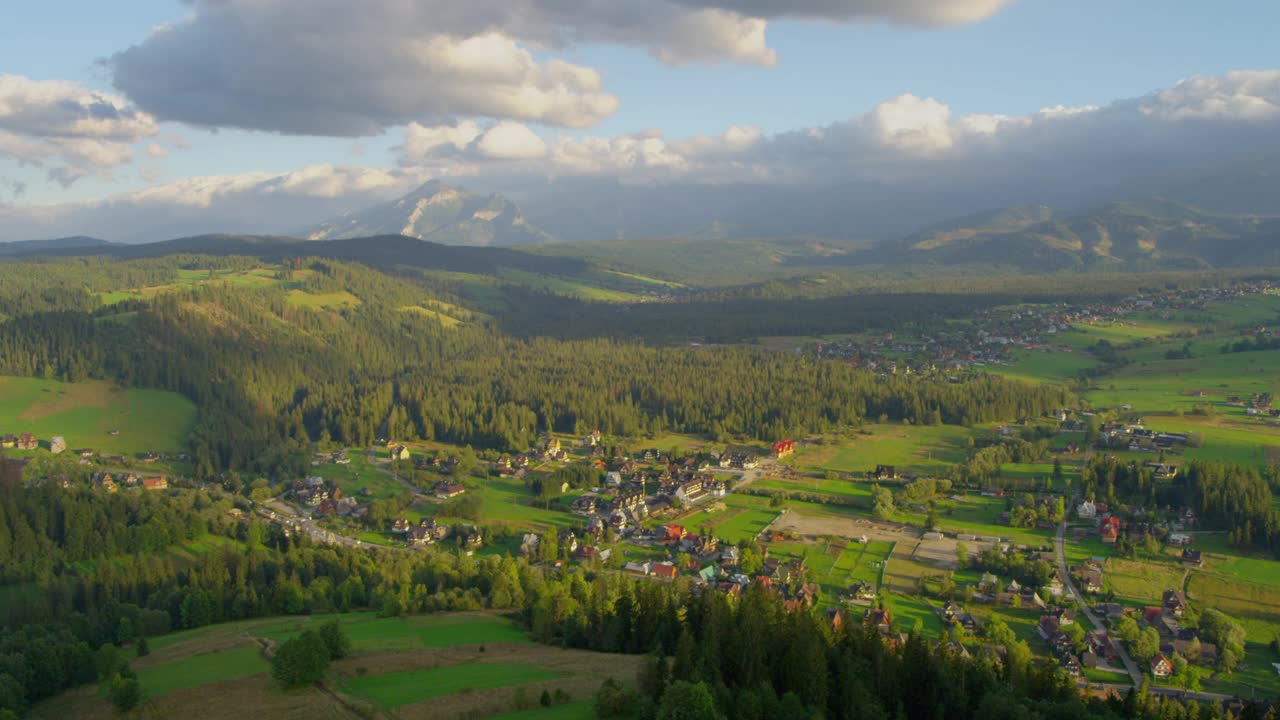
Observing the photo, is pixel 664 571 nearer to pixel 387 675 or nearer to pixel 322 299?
pixel 387 675

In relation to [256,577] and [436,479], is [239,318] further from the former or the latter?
[256,577]

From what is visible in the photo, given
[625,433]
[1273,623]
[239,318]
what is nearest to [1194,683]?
[1273,623]

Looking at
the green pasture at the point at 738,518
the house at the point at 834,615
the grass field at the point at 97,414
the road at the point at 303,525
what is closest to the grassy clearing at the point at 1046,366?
the green pasture at the point at 738,518

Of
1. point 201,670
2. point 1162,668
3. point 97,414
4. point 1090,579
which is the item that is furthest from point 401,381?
point 1162,668

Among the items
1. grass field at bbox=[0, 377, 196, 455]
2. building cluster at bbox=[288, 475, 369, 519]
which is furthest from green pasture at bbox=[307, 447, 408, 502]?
grass field at bbox=[0, 377, 196, 455]

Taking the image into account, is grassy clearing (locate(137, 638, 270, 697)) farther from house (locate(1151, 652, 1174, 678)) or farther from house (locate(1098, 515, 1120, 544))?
house (locate(1098, 515, 1120, 544))

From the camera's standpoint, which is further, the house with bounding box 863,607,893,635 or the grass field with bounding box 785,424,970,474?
the grass field with bounding box 785,424,970,474
